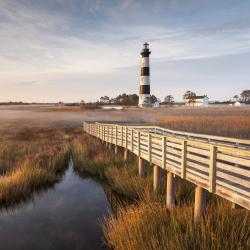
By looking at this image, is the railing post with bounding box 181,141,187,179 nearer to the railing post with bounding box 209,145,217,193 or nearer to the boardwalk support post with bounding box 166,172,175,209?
the boardwalk support post with bounding box 166,172,175,209

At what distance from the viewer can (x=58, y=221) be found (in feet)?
34.9

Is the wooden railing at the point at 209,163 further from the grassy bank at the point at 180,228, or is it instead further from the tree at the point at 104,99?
the tree at the point at 104,99

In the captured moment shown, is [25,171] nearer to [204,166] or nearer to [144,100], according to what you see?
[204,166]

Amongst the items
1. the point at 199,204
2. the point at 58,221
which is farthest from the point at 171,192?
the point at 58,221

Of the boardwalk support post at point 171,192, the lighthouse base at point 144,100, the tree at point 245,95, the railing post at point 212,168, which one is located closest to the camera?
the railing post at point 212,168

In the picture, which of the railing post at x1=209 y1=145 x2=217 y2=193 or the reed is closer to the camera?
the reed

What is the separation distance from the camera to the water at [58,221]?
9.07 meters

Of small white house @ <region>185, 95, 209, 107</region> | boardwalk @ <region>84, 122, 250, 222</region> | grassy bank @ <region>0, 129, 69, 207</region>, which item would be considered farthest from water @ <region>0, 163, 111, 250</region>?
small white house @ <region>185, 95, 209, 107</region>

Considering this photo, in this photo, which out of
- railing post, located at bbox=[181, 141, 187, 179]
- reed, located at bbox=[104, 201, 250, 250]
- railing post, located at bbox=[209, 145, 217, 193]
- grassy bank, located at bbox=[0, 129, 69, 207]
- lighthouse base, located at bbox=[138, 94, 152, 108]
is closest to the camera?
reed, located at bbox=[104, 201, 250, 250]

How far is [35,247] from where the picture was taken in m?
8.89

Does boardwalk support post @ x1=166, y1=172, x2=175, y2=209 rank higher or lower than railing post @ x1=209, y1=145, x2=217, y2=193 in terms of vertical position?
lower

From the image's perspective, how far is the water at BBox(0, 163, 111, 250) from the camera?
9.07 meters

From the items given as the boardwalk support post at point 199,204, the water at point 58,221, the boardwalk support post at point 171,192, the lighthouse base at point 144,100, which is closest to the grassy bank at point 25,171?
the water at point 58,221

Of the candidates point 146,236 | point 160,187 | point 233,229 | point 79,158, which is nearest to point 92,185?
point 79,158
